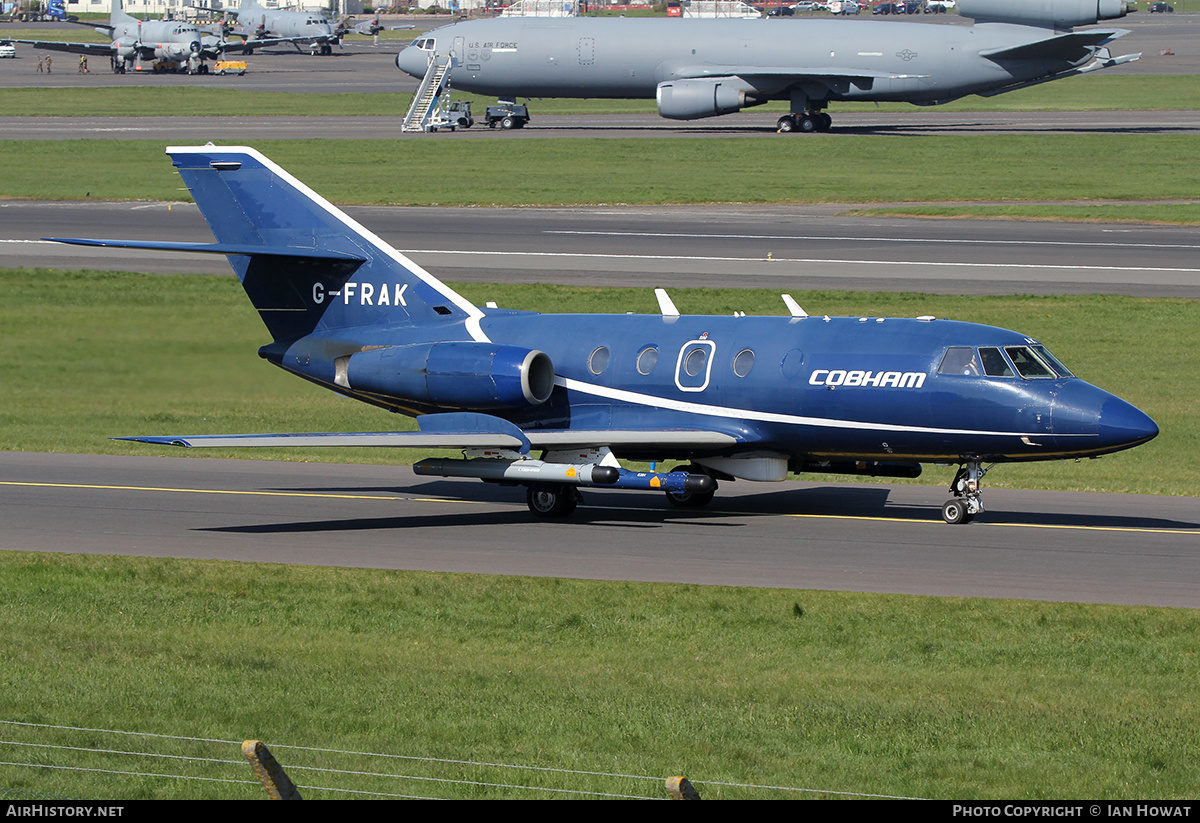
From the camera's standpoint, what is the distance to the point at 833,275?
5066cm

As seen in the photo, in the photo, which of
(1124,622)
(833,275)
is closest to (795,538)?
(1124,622)

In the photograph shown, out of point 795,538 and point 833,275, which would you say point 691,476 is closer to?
point 795,538

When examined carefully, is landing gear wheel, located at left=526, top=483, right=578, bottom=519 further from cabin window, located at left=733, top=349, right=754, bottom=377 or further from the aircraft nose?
the aircraft nose

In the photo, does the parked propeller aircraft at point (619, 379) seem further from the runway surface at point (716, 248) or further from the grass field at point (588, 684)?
the runway surface at point (716, 248)

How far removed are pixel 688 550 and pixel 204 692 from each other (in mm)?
9159

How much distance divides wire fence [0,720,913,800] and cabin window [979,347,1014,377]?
12240 mm

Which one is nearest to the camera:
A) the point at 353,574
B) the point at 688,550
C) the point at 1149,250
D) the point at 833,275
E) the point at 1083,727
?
the point at 1083,727

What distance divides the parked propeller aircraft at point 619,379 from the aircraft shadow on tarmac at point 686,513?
61 centimetres

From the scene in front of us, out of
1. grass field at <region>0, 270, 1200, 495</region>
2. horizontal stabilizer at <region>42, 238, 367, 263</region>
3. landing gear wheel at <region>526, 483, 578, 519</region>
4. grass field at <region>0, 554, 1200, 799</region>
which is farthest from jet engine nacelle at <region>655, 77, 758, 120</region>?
grass field at <region>0, 554, 1200, 799</region>

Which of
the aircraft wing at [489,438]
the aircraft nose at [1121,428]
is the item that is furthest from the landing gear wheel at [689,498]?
the aircraft nose at [1121,428]

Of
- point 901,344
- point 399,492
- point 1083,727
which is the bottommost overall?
point 399,492

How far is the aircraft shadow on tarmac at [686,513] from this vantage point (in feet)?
80.7

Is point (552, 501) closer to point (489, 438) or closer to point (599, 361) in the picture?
point (489, 438)

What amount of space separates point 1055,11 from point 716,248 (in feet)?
137
